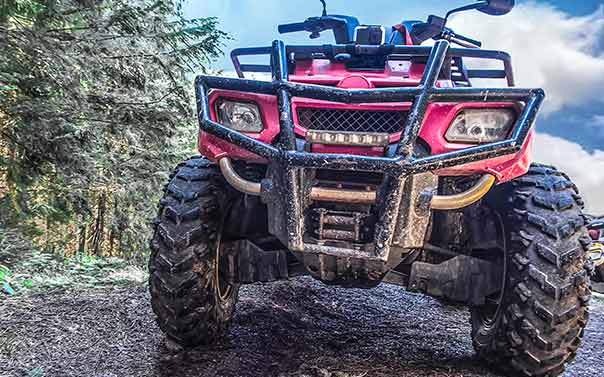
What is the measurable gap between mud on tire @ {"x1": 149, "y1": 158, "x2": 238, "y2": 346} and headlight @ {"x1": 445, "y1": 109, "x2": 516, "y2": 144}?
4.29ft

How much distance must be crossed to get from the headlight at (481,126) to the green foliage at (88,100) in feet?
12.4

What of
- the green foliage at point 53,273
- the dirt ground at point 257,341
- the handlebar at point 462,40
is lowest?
the green foliage at point 53,273

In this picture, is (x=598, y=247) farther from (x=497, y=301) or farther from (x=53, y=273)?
(x=53, y=273)

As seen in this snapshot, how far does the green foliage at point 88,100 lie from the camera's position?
544 centimetres

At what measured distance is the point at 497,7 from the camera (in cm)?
286

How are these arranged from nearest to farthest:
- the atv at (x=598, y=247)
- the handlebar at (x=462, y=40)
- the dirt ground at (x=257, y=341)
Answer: the dirt ground at (x=257, y=341), the handlebar at (x=462, y=40), the atv at (x=598, y=247)

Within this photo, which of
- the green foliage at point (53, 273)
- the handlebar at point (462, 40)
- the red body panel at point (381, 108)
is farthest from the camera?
the green foliage at point (53, 273)

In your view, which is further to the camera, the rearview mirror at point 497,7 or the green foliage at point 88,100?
the green foliage at point 88,100

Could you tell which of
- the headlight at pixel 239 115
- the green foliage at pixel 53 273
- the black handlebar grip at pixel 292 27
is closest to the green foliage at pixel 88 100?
the green foliage at pixel 53 273

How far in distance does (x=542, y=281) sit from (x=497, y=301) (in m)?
0.45

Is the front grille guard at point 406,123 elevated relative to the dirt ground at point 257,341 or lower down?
elevated

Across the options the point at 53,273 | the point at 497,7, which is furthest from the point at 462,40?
the point at 53,273

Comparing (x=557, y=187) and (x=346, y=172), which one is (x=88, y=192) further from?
(x=557, y=187)

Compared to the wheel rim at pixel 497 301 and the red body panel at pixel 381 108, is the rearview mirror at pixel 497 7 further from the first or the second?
the wheel rim at pixel 497 301
